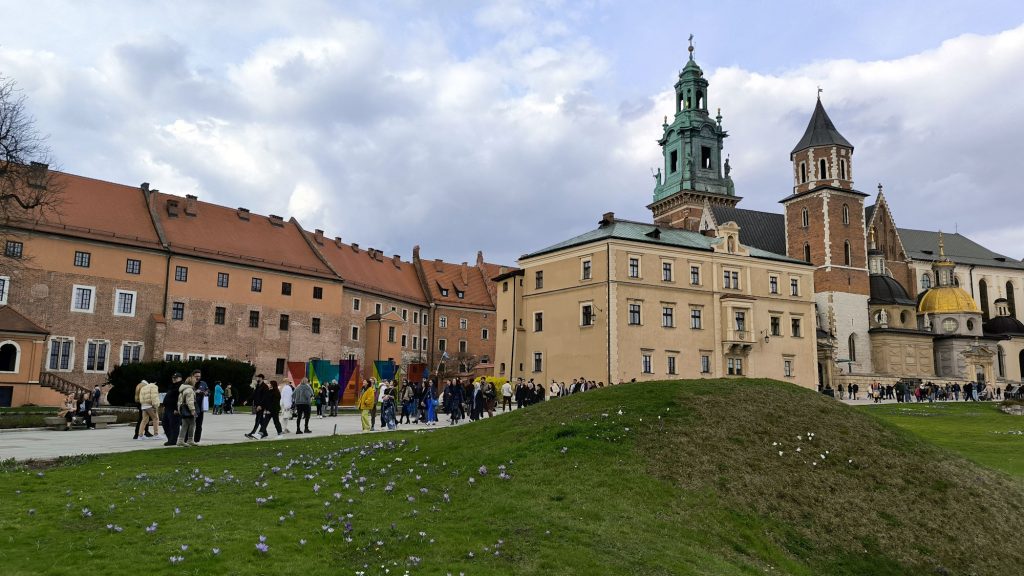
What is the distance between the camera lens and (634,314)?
61.2 m

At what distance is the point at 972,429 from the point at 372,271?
60060 mm

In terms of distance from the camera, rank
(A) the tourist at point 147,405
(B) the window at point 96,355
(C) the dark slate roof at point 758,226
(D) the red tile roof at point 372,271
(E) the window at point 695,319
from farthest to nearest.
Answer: (C) the dark slate roof at point 758,226 < (D) the red tile roof at point 372,271 < (E) the window at point 695,319 < (B) the window at point 96,355 < (A) the tourist at point 147,405

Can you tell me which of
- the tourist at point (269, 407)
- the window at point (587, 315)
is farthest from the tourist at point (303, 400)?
the window at point (587, 315)

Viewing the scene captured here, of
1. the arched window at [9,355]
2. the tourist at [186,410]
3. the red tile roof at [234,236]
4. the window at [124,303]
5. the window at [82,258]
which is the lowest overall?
the tourist at [186,410]

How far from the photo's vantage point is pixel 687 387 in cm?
1908

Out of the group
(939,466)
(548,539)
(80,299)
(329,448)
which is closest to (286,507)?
(548,539)

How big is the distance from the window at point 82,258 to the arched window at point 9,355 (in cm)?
805

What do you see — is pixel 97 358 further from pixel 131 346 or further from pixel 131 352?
pixel 131 346

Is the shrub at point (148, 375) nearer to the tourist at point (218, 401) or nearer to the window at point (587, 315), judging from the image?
the tourist at point (218, 401)

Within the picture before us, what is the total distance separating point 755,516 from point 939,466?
6272 mm

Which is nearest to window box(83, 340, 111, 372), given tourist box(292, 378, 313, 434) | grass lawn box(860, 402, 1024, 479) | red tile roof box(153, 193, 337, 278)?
red tile roof box(153, 193, 337, 278)

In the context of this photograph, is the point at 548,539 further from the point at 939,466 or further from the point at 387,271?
the point at 387,271

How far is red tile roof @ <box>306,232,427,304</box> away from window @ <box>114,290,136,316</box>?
19.5 m

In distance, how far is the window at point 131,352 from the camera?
55.4m
